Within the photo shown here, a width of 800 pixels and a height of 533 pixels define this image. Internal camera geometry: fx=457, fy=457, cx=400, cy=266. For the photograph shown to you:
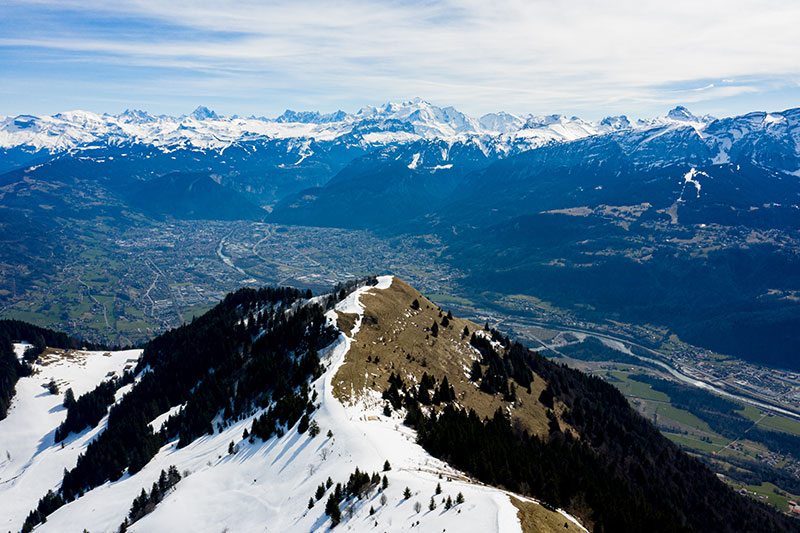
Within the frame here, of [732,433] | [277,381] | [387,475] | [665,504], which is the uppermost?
[387,475]

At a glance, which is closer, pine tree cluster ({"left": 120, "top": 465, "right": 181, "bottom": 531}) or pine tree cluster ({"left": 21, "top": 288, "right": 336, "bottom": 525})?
pine tree cluster ({"left": 120, "top": 465, "right": 181, "bottom": 531})

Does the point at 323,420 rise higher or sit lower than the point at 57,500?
higher

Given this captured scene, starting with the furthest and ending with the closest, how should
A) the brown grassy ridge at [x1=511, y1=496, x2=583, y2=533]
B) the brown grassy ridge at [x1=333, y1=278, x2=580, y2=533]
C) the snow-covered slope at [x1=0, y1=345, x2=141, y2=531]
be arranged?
the snow-covered slope at [x1=0, y1=345, x2=141, y2=531], the brown grassy ridge at [x1=333, y1=278, x2=580, y2=533], the brown grassy ridge at [x1=511, y1=496, x2=583, y2=533]

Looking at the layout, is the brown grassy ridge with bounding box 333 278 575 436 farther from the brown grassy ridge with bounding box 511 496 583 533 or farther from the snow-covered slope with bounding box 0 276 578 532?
the brown grassy ridge with bounding box 511 496 583 533

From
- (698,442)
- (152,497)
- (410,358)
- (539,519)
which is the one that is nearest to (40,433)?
(152,497)

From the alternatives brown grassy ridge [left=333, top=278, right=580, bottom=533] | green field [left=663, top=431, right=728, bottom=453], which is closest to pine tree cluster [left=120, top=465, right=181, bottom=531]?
brown grassy ridge [left=333, top=278, right=580, bottom=533]

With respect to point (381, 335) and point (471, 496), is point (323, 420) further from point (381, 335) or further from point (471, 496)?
point (381, 335)

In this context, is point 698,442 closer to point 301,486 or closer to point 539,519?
point 539,519

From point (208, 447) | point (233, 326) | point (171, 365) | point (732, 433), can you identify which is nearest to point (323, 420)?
point (208, 447)

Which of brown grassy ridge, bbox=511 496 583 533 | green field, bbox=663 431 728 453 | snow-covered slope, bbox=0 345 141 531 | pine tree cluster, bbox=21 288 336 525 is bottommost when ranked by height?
green field, bbox=663 431 728 453
